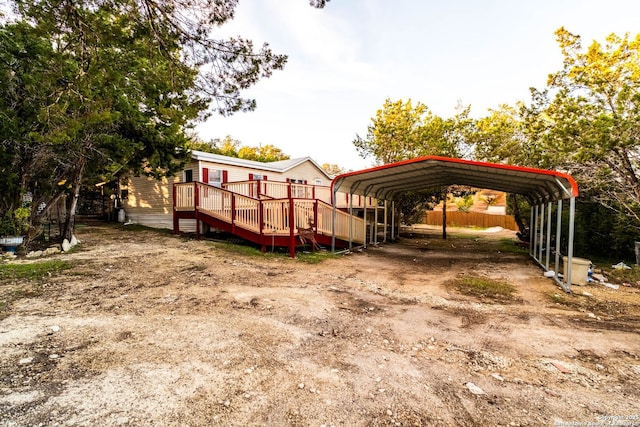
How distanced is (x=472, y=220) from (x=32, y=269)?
1186 inches

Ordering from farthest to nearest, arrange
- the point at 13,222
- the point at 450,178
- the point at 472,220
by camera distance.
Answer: the point at 472,220 → the point at 450,178 → the point at 13,222

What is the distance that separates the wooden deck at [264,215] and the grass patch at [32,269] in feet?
14.6

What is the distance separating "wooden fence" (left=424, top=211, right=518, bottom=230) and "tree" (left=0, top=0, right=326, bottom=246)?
993 inches

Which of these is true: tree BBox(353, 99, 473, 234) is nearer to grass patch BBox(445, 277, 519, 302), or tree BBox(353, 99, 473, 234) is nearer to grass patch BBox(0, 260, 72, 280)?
grass patch BBox(445, 277, 519, 302)

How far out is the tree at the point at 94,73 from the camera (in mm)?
5176

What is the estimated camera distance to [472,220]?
2839 cm

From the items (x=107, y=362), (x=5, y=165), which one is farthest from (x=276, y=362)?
(x=5, y=165)

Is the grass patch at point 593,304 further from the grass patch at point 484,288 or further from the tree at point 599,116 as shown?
the tree at point 599,116

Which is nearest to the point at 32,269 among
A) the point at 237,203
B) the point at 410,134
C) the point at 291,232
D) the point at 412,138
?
the point at 237,203

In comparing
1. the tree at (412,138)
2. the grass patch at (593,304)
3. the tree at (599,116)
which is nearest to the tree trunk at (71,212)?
the grass patch at (593,304)

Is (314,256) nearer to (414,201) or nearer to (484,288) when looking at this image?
(484,288)

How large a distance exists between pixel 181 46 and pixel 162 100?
3.66 metres

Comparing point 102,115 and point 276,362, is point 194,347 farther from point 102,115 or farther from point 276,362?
point 102,115

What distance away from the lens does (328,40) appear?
1029 centimetres
